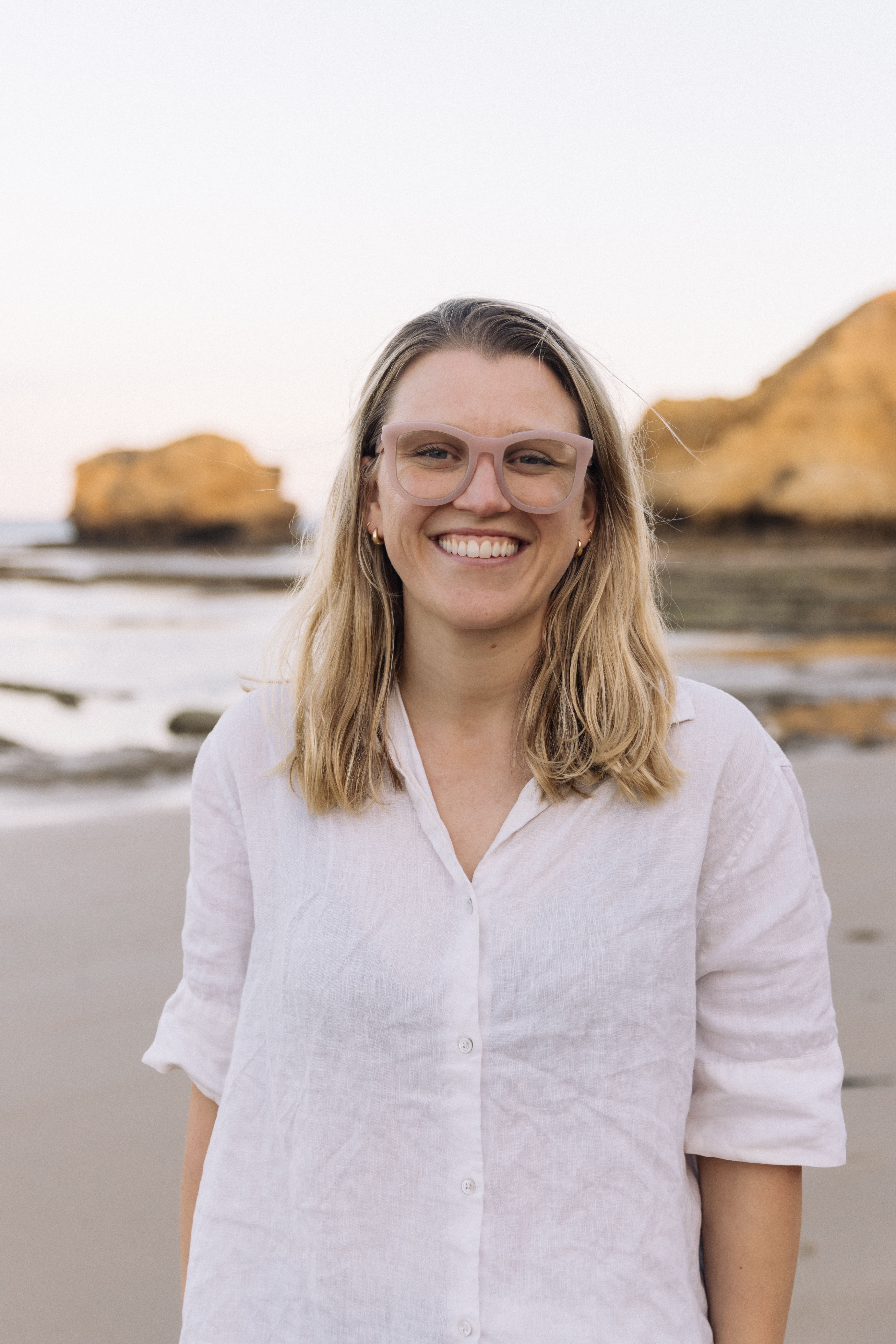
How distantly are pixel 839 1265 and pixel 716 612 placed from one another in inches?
874

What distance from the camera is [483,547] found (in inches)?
69.6

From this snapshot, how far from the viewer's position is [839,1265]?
337 centimetres

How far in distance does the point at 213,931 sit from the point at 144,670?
1523 cm

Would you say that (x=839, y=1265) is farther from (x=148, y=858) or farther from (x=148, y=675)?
(x=148, y=675)

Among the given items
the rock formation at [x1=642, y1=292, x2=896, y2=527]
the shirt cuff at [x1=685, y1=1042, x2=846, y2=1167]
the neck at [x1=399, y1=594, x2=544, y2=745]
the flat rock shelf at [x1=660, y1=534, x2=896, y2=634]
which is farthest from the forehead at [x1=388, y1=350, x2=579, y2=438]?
the rock formation at [x1=642, y1=292, x2=896, y2=527]

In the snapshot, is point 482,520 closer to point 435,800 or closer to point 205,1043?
point 435,800

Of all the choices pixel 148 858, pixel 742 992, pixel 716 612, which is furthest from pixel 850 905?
pixel 716 612

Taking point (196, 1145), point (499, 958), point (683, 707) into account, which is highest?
point (683, 707)

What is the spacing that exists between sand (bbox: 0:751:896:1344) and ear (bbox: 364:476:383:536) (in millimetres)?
2410

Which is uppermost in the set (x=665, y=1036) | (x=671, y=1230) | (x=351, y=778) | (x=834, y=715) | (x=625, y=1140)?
(x=351, y=778)

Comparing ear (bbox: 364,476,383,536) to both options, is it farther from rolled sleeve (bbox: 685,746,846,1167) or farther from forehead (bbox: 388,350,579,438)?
rolled sleeve (bbox: 685,746,846,1167)

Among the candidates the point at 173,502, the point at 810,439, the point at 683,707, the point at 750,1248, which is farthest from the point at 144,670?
the point at 810,439

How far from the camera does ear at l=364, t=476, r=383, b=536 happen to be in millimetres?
2016

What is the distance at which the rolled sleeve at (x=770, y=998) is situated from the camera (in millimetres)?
1691
